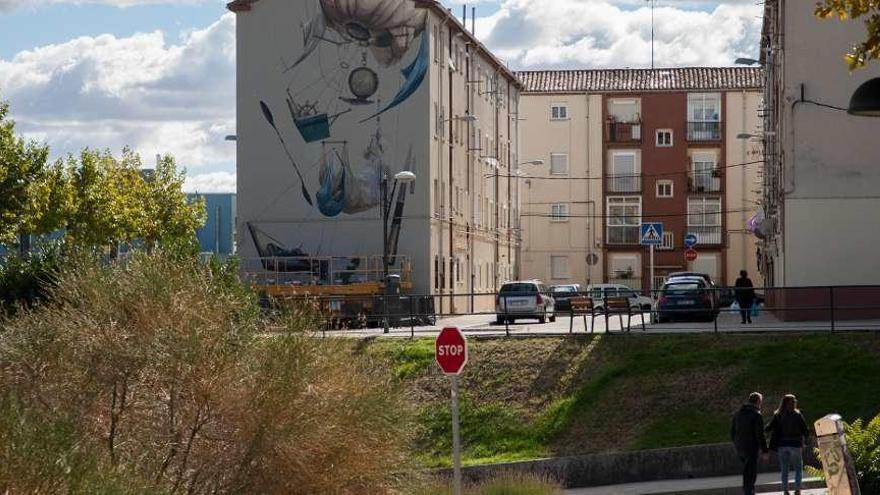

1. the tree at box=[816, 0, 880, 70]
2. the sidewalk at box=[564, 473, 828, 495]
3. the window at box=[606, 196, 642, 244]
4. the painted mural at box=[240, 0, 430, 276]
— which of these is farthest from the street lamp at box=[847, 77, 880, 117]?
the window at box=[606, 196, 642, 244]

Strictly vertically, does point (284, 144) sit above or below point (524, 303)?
above

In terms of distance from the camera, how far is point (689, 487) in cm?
2608

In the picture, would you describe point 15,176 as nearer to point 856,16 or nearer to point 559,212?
point 856,16

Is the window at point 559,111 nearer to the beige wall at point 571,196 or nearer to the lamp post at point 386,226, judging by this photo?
the beige wall at point 571,196

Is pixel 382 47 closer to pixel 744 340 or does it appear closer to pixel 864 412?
pixel 744 340

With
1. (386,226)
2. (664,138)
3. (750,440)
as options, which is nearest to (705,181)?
(664,138)

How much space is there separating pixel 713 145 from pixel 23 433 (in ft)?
256

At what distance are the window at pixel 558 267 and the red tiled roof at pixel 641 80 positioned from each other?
8.91 metres

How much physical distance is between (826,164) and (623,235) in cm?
4687

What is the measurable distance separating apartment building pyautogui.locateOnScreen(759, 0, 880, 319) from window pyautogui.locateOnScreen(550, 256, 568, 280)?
46309 millimetres

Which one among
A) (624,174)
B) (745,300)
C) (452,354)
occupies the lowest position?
(452,354)

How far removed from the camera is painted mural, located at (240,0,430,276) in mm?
62219

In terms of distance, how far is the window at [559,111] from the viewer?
90.4 m

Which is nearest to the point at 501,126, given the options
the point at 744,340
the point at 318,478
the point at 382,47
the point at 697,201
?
the point at 697,201
